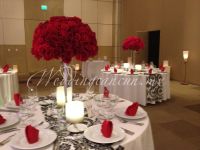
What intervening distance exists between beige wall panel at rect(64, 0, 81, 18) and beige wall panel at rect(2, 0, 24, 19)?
2064mm

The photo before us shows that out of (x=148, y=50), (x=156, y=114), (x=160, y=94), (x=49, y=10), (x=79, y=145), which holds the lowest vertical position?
(x=156, y=114)

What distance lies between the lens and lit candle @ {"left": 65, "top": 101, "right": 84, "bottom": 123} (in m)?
1.47

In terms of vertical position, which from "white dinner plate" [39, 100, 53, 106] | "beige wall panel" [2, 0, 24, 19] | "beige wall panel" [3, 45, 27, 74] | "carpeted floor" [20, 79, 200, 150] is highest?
"beige wall panel" [2, 0, 24, 19]

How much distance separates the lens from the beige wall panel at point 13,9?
29.2ft

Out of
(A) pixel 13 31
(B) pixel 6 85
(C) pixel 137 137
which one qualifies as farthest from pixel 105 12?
(C) pixel 137 137

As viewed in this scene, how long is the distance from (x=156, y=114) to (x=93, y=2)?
804cm

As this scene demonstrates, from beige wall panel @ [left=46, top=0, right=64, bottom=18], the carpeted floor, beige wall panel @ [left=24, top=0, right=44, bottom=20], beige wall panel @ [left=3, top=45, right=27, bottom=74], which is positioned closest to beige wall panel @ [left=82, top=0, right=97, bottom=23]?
beige wall panel @ [left=46, top=0, right=64, bottom=18]

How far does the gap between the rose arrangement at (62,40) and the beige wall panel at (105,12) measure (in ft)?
32.2

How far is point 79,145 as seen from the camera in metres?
1.22

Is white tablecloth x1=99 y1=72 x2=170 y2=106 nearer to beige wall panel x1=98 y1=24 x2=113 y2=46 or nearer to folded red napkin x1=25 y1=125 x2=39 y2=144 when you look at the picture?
folded red napkin x1=25 y1=125 x2=39 y2=144

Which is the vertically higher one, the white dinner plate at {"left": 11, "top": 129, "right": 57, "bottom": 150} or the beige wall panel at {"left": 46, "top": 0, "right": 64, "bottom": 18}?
the beige wall panel at {"left": 46, "top": 0, "right": 64, "bottom": 18}

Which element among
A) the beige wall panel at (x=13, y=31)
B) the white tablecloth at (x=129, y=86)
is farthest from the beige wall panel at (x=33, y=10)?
the white tablecloth at (x=129, y=86)

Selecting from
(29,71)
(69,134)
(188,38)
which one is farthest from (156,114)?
(29,71)

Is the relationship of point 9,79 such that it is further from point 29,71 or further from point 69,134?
point 29,71
